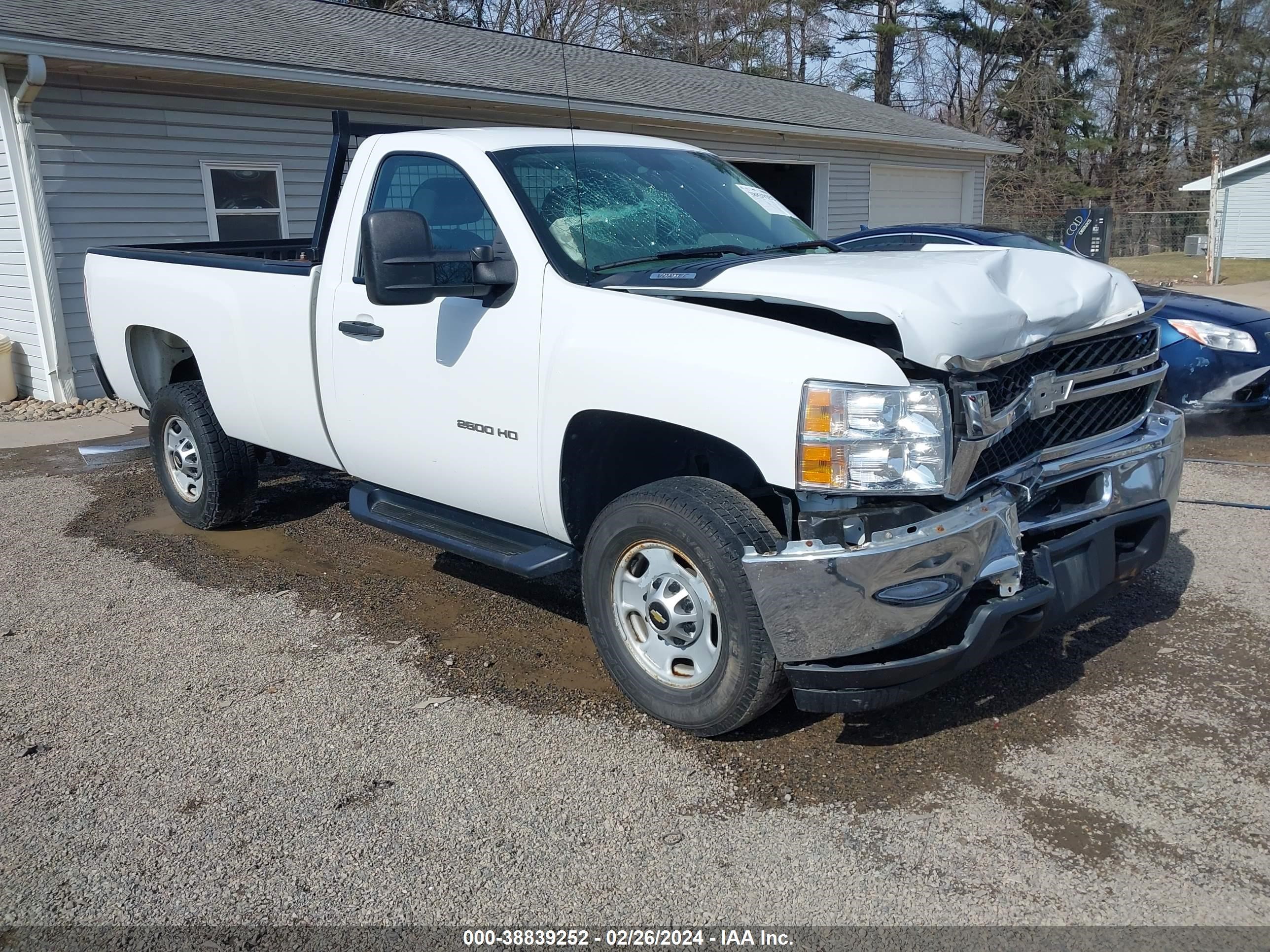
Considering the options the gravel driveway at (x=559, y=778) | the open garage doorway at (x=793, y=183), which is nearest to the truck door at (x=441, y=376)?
the gravel driveway at (x=559, y=778)

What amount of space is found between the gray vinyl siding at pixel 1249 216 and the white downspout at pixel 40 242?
3434 cm

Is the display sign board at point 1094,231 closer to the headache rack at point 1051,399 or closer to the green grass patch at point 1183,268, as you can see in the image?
the green grass patch at point 1183,268

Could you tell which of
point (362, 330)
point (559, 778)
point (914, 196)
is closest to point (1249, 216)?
point (914, 196)

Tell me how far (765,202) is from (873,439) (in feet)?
7.29

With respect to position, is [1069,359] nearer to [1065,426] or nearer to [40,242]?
[1065,426]

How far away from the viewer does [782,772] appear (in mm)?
3504

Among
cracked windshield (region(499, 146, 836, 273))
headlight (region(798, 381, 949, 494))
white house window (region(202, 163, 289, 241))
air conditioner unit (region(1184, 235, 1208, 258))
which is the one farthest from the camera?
air conditioner unit (region(1184, 235, 1208, 258))

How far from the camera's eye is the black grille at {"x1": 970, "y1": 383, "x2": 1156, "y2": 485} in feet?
11.4

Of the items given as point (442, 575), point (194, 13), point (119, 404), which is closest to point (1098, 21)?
point (194, 13)

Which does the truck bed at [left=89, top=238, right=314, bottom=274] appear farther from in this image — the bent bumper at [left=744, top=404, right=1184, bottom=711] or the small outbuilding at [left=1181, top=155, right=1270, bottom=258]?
the small outbuilding at [left=1181, top=155, right=1270, bottom=258]

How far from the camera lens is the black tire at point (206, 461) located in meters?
6.01

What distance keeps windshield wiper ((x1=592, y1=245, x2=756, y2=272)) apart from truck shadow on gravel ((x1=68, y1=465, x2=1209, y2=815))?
1604mm

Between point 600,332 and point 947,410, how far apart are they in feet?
3.93

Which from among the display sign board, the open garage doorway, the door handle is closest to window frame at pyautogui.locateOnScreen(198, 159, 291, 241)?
the door handle
